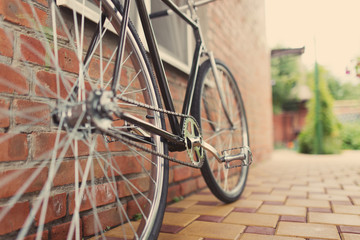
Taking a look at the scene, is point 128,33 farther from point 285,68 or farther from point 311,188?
point 285,68

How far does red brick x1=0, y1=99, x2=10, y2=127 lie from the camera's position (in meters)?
0.90

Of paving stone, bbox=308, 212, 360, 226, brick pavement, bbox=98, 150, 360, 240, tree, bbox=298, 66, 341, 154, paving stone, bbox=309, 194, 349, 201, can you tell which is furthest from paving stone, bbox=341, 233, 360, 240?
tree, bbox=298, 66, 341, 154

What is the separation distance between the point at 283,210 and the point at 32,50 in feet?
4.37

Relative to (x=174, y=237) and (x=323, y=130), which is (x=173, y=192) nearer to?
(x=174, y=237)

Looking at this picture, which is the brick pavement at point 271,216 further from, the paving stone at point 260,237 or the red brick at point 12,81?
the red brick at point 12,81

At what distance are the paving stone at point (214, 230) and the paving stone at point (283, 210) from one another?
0.31 m

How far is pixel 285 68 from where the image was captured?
18969 mm

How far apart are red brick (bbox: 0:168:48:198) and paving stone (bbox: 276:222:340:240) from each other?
882mm

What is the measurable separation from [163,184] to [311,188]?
154 cm

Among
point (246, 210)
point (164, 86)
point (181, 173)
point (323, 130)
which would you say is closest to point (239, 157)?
point (246, 210)

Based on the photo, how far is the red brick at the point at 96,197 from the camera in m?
1.12

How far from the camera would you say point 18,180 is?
36.2 inches

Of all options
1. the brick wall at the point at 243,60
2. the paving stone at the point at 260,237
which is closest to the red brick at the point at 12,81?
the paving stone at the point at 260,237

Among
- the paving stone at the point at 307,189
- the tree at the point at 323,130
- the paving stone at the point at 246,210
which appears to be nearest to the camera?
the paving stone at the point at 246,210
